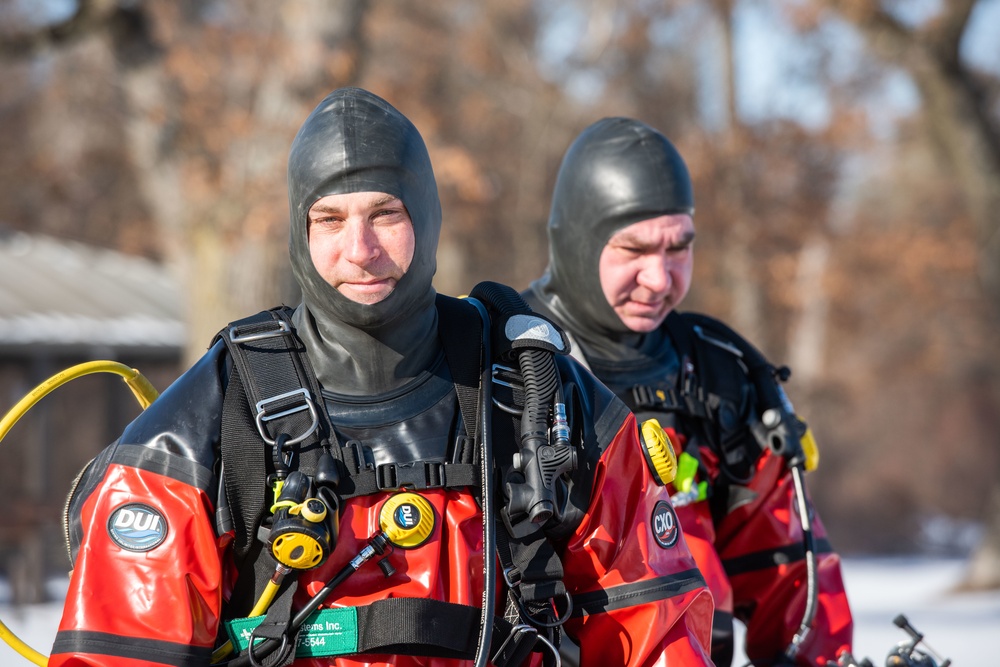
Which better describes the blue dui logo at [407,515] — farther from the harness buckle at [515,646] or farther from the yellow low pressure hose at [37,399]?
the yellow low pressure hose at [37,399]

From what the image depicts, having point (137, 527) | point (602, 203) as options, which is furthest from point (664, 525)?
point (602, 203)

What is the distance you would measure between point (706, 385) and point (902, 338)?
20624 mm

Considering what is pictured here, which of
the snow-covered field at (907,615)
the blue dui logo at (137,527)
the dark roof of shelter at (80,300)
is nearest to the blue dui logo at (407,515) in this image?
the blue dui logo at (137,527)

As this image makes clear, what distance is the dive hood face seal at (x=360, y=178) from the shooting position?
2109mm

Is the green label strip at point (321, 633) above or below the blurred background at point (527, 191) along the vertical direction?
below

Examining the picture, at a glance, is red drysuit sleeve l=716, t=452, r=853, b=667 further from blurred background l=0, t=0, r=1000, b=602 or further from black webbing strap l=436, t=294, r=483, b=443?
blurred background l=0, t=0, r=1000, b=602

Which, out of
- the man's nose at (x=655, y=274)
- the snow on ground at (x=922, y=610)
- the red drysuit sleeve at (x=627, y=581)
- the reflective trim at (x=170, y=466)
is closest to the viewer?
the reflective trim at (x=170, y=466)

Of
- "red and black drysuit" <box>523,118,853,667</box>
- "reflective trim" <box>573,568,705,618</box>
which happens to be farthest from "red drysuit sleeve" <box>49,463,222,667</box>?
"red and black drysuit" <box>523,118,853,667</box>

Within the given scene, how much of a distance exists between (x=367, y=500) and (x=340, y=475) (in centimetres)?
7

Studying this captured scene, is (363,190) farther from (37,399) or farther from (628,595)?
(628,595)

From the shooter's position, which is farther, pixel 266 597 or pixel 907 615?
pixel 907 615

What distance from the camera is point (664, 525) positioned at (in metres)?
2.31

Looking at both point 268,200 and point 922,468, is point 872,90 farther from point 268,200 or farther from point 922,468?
point 268,200

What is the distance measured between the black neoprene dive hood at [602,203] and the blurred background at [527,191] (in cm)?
440
